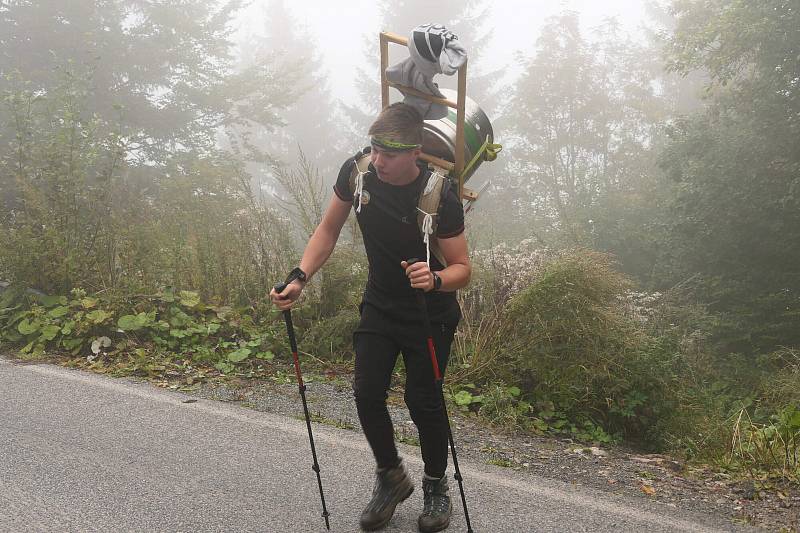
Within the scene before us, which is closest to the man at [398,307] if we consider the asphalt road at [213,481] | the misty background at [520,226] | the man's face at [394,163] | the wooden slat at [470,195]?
the man's face at [394,163]

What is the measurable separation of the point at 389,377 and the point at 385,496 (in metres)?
0.59

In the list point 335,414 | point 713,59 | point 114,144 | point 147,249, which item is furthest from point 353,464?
Result: point 713,59

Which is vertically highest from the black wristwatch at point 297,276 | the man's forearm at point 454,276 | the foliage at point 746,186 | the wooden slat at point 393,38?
the foliage at point 746,186

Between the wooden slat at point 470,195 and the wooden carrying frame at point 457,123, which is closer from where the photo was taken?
the wooden carrying frame at point 457,123

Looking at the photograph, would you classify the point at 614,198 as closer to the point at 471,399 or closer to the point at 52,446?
the point at 471,399

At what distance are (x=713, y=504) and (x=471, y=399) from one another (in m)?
2.16

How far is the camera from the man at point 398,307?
2.92 meters

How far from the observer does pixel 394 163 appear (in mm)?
2867

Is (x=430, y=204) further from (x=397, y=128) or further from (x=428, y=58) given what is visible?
(x=428, y=58)

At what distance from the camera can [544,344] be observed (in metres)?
5.62

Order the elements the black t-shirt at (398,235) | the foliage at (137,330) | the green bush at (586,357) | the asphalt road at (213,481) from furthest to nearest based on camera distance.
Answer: the foliage at (137,330)
the green bush at (586,357)
the asphalt road at (213,481)
the black t-shirt at (398,235)

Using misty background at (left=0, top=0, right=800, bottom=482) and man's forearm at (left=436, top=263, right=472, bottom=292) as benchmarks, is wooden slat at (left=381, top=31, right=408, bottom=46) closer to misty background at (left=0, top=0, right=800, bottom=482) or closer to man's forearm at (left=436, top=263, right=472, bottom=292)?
man's forearm at (left=436, top=263, right=472, bottom=292)

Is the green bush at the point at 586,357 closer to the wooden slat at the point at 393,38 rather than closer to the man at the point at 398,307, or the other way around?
the man at the point at 398,307

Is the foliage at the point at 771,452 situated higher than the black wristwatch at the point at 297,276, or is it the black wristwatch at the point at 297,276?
the black wristwatch at the point at 297,276
